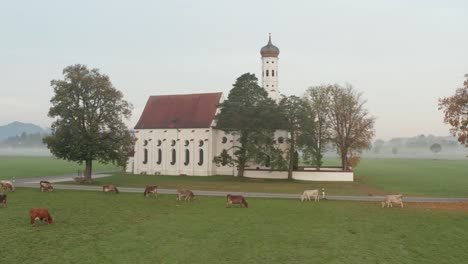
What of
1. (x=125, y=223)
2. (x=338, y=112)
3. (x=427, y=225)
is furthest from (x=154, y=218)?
(x=338, y=112)

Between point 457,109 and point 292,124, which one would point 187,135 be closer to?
point 292,124

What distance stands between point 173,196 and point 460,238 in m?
24.2

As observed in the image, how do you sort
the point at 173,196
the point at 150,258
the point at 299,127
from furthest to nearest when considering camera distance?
1. the point at 299,127
2. the point at 173,196
3. the point at 150,258

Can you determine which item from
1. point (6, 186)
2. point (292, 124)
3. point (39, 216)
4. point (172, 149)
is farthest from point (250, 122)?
point (39, 216)

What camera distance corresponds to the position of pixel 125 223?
965 inches

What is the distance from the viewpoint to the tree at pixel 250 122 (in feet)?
193

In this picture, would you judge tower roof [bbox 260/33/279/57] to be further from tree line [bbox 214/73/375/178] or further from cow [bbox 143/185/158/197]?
cow [bbox 143/185/158/197]

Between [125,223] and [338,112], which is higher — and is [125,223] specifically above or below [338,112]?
below

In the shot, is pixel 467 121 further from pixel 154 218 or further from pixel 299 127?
pixel 154 218

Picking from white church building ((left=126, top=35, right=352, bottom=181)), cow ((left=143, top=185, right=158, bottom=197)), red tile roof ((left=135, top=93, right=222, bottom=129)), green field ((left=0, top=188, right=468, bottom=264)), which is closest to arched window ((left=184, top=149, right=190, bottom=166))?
white church building ((left=126, top=35, right=352, bottom=181))

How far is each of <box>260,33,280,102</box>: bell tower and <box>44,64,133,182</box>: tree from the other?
2651cm

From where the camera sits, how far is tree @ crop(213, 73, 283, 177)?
5891 centimetres

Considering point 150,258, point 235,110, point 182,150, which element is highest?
point 235,110

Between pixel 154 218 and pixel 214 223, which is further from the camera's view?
pixel 154 218
